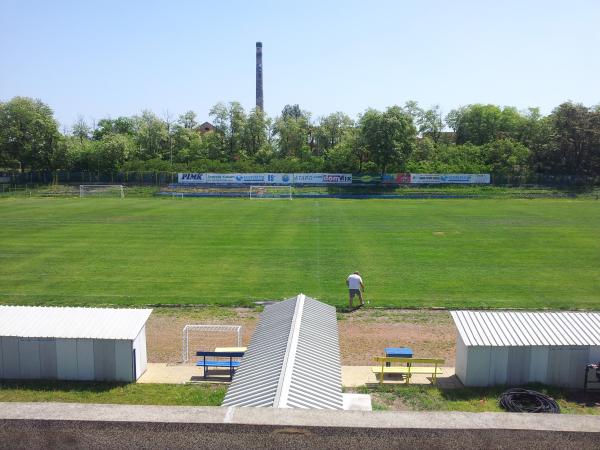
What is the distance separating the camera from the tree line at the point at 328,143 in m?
75.6

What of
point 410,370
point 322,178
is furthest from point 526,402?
point 322,178

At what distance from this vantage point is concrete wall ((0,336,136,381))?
1284cm

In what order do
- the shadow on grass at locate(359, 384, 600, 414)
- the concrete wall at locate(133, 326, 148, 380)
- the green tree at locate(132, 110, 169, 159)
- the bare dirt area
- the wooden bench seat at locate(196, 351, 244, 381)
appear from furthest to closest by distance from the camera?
1. the green tree at locate(132, 110, 169, 159)
2. the bare dirt area
3. the wooden bench seat at locate(196, 351, 244, 381)
4. the concrete wall at locate(133, 326, 148, 380)
5. the shadow on grass at locate(359, 384, 600, 414)

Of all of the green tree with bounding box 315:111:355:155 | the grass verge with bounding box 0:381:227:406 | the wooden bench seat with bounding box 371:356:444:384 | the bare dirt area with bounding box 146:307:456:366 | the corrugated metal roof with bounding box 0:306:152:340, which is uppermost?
the green tree with bounding box 315:111:355:155

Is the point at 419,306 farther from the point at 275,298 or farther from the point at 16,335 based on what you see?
the point at 16,335

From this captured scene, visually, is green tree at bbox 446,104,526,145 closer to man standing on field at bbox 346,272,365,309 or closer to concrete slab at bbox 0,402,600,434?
man standing on field at bbox 346,272,365,309

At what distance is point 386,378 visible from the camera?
1339cm

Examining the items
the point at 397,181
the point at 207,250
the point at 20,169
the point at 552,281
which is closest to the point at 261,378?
the point at 552,281

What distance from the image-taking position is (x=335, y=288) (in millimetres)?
22266

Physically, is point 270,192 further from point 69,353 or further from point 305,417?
point 305,417

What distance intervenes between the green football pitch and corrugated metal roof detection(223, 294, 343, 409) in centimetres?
817

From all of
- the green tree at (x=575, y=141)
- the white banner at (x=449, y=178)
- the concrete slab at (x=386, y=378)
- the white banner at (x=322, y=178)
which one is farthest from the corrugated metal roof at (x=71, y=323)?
the green tree at (x=575, y=141)

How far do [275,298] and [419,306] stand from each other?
5514mm

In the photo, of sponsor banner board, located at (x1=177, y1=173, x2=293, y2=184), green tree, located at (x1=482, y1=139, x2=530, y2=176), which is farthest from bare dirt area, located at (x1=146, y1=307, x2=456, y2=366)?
green tree, located at (x1=482, y1=139, x2=530, y2=176)
